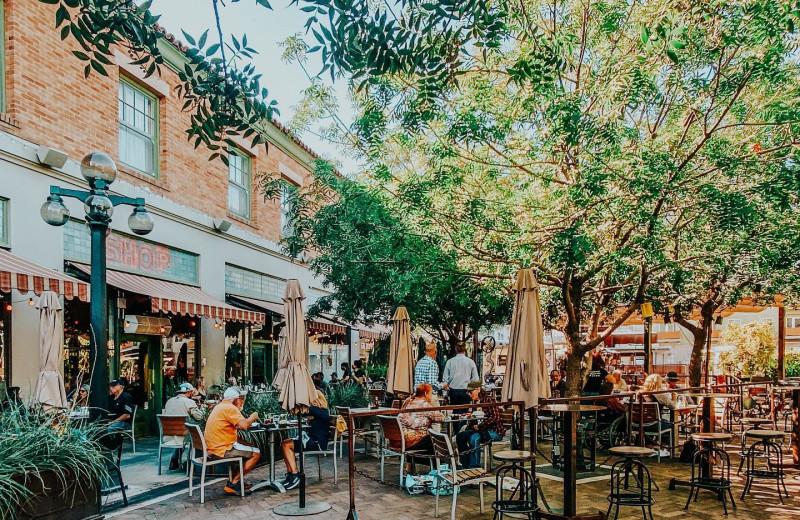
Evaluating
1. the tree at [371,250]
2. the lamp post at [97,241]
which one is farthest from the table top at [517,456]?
the lamp post at [97,241]

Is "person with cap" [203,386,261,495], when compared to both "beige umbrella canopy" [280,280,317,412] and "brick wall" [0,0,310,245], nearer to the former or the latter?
"beige umbrella canopy" [280,280,317,412]

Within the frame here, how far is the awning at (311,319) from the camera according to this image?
1644cm

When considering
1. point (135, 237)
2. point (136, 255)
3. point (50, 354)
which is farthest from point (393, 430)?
point (135, 237)

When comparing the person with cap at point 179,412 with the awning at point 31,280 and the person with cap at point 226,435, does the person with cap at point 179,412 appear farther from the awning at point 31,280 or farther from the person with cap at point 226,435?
the awning at point 31,280

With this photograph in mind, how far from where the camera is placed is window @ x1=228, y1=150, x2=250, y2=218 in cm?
1670

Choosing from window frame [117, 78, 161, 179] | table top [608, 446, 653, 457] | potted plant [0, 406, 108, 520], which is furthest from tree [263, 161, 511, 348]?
potted plant [0, 406, 108, 520]

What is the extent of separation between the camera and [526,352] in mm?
7137

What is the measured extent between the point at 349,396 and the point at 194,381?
3.85m

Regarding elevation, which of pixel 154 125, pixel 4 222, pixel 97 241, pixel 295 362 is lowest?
pixel 295 362

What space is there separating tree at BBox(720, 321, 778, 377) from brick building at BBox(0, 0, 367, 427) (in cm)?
1322

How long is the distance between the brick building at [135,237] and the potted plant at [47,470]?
263 cm

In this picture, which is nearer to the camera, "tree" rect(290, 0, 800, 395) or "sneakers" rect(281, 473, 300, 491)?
"tree" rect(290, 0, 800, 395)

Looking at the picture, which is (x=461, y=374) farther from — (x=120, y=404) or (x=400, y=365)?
(x=120, y=404)

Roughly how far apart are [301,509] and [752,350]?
18.7 m
